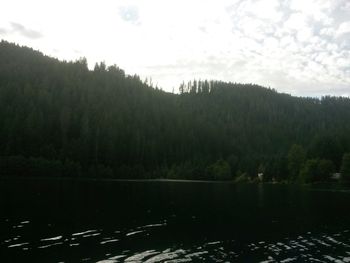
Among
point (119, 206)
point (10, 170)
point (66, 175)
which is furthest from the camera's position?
point (66, 175)

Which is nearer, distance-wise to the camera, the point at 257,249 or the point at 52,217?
the point at 257,249

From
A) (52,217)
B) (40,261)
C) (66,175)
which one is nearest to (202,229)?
(52,217)

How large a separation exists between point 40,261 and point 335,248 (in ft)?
97.4

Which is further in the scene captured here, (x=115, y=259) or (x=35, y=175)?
(x=35, y=175)

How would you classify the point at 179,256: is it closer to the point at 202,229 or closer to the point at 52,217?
the point at 202,229

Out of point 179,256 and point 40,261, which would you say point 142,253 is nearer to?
point 179,256

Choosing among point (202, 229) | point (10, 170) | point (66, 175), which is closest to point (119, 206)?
point (202, 229)

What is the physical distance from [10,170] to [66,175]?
28.1m

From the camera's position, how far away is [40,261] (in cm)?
3459

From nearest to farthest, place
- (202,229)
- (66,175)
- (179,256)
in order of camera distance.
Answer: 1. (179,256)
2. (202,229)
3. (66,175)

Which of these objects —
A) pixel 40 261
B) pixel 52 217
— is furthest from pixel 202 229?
pixel 40 261

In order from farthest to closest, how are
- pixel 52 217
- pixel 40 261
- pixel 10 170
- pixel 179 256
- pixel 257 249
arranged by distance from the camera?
pixel 10 170
pixel 52 217
pixel 257 249
pixel 179 256
pixel 40 261

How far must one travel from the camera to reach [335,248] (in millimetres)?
45375

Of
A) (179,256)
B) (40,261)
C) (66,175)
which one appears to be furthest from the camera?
(66,175)
